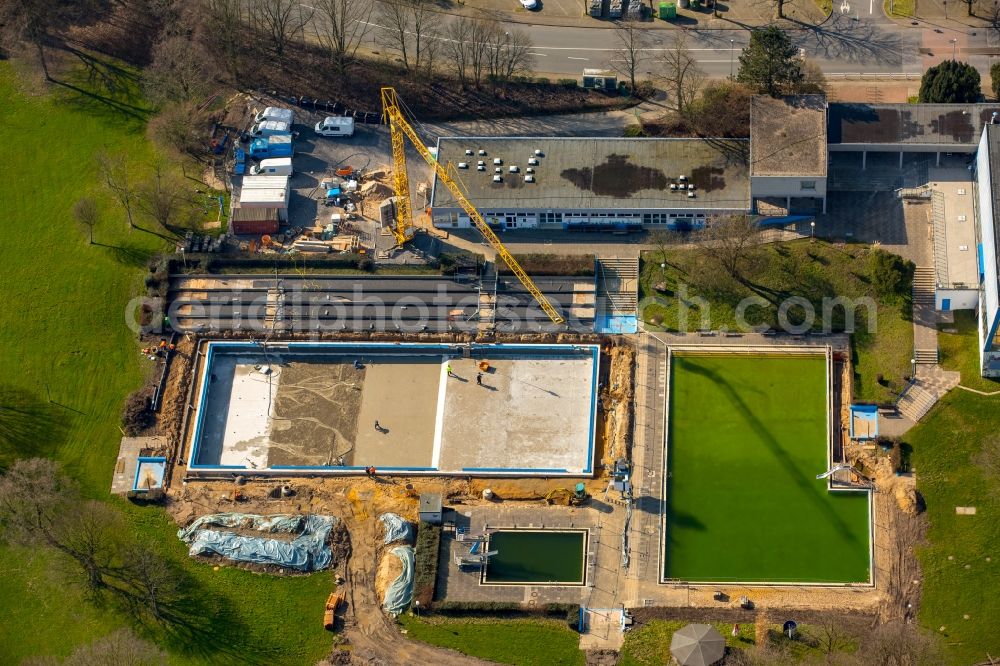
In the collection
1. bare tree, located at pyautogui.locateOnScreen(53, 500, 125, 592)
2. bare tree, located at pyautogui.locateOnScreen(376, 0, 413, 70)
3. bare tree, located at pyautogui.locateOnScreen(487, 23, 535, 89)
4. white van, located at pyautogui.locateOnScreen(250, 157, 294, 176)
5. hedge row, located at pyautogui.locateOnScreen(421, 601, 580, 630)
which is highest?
bare tree, located at pyautogui.locateOnScreen(376, 0, 413, 70)

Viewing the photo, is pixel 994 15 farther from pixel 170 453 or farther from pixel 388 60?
pixel 170 453

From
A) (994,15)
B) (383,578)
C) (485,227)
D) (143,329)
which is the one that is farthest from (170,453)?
(994,15)

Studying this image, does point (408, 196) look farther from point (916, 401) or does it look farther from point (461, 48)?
point (916, 401)

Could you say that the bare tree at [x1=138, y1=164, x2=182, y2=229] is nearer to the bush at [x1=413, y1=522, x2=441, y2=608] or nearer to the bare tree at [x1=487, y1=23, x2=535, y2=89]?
the bare tree at [x1=487, y1=23, x2=535, y2=89]

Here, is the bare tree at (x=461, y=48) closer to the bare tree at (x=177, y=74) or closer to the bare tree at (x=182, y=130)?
the bare tree at (x=177, y=74)

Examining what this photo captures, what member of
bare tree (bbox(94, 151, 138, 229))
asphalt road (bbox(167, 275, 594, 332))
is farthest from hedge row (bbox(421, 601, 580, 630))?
bare tree (bbox(94, 151, 138, 229))

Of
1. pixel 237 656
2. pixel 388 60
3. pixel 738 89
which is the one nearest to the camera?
pixel 237 656

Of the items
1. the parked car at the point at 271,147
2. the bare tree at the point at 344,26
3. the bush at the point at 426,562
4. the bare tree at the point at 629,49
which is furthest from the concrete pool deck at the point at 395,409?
the bare tree at the point at 344,26
